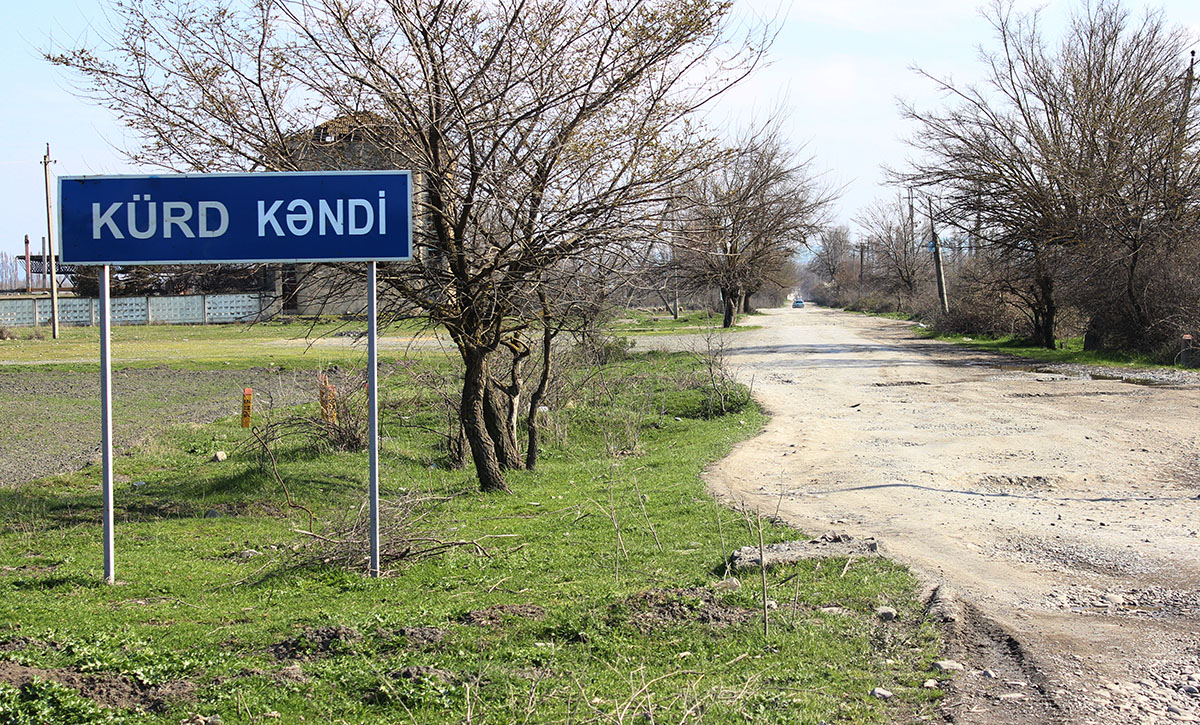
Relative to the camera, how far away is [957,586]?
6277 mm

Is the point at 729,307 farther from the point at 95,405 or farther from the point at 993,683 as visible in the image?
the point at 993,683

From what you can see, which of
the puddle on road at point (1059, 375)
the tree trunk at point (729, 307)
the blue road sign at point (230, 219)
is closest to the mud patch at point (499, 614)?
the blue road sign at point (230, 219)

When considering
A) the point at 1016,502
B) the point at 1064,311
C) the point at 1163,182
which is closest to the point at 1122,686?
the point at 1016,502

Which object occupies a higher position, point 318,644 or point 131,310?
point 131,310

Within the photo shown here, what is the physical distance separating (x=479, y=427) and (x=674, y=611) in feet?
19.5

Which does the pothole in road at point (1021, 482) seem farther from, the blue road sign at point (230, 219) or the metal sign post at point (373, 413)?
the blue road sign at point (230, 219)

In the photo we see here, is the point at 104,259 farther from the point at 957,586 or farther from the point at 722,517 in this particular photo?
the point at 957,586

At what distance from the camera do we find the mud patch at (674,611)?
5242mm

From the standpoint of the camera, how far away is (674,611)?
17.6 feet

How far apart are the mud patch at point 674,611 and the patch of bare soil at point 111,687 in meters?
2.28

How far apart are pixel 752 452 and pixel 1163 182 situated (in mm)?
18241


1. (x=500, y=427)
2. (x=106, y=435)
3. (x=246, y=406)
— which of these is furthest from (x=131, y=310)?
(x=106, y=435)

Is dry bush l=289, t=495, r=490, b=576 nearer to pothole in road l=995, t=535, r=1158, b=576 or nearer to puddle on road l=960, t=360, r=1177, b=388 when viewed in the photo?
pothole in road l=995, t=535, r=1158, b=576

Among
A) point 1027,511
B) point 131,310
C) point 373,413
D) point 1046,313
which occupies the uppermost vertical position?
point 1046,313
